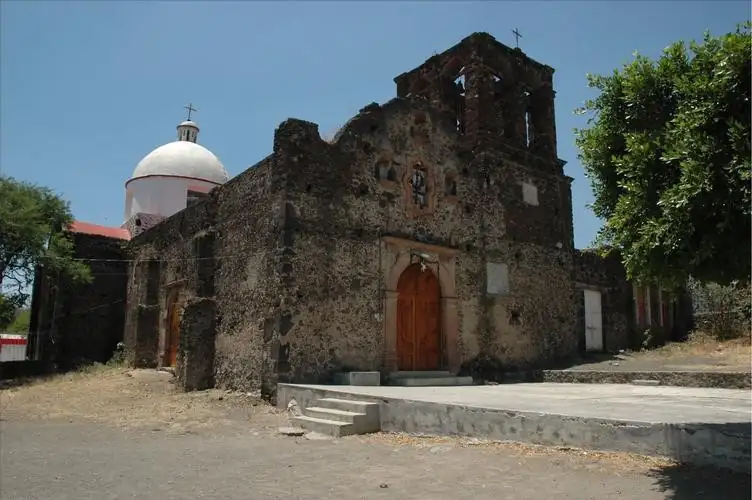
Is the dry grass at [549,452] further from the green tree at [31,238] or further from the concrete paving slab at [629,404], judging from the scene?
the green tree at [31,238]

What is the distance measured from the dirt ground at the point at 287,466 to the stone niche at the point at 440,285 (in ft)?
10.7

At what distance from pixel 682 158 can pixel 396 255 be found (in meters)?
8.14

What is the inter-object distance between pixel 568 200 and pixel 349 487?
13.7m

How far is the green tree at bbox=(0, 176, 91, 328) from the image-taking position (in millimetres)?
15969

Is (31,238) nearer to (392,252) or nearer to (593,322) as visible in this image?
(392,252)

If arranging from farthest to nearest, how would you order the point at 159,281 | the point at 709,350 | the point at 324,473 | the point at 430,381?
the point at 159,281 < the point at 709,350 < the point at 430,381 < the point at 324,473

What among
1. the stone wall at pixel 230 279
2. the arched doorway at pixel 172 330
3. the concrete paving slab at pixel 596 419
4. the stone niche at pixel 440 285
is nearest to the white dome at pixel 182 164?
the arched doorway at pixel 172 330

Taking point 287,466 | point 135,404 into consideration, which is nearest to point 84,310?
point 135,404

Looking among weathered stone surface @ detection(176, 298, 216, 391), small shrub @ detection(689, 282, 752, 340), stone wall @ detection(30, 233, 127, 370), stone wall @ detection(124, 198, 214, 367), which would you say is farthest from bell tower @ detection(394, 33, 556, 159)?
stone wall @ detection(30, 233, 127, 370)

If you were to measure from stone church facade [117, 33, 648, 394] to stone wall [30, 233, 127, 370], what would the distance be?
1.37 meters

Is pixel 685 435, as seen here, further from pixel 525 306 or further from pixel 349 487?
pixel 525 306

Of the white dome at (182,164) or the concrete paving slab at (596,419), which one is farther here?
the white dome at (182,164)

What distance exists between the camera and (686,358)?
1546 cm

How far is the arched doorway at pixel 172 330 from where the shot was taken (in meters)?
15.6
